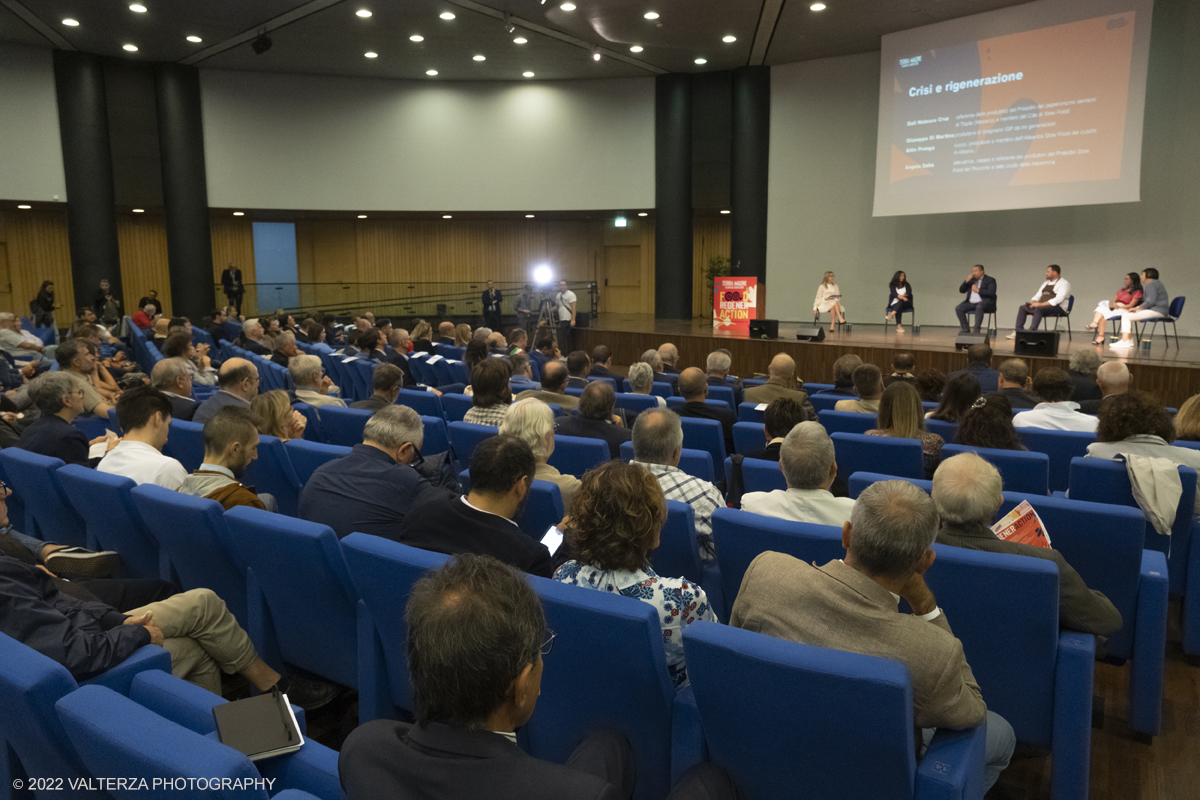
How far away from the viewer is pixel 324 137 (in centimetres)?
1636

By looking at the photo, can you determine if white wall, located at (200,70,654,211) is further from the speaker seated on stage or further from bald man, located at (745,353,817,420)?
bald man, located at (745,353,817,420)

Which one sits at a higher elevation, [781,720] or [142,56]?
[142,56]

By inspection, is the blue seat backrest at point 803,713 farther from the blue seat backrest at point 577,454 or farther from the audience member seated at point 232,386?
the audience member seated at point 232,386

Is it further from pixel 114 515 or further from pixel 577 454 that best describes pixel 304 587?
pixel 577 454

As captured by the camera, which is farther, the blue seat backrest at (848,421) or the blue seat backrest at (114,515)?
the blue seat backrest at (848,421)

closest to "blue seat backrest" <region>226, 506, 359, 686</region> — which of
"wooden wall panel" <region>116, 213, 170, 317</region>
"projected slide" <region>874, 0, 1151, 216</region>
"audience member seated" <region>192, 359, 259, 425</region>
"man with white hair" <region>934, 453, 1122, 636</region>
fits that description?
"man with white hair" <region>934, 453, 1122, 636</region>

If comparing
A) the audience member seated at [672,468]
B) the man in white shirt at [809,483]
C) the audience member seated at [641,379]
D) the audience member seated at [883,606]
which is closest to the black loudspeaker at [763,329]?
the audience member seated at [641,379]

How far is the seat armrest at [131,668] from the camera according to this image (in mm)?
1825

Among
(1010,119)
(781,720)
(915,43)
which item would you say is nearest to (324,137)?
(915,43)

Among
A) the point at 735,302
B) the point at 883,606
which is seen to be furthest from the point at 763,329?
the point at 883,606

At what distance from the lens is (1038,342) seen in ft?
30.7

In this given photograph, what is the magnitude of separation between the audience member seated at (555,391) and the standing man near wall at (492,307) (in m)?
11.4

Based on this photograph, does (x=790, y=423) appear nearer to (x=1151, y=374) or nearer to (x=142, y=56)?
(x=1151, y=374)

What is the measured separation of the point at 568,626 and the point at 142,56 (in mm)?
16743
